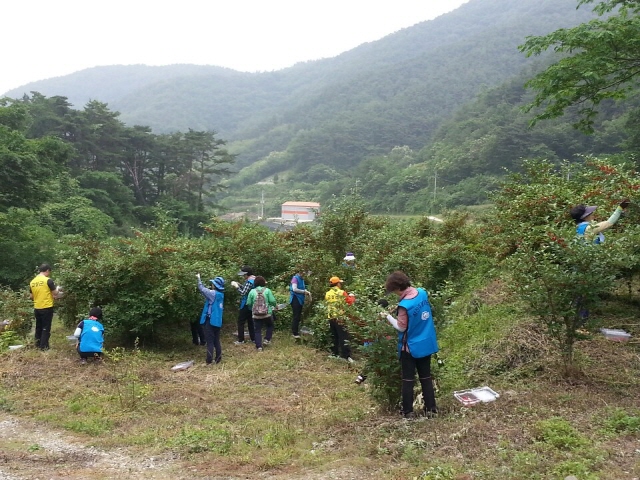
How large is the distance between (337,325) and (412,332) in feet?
13.0

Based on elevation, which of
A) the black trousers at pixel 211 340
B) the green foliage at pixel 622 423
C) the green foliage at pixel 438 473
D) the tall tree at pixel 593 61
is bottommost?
the black trousers at pixel 211 340

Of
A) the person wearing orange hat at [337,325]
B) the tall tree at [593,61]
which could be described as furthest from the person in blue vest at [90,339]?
the tall tree at [593,61]

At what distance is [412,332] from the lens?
508cm

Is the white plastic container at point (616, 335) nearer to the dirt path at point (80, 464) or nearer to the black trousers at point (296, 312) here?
the dirt path at point (80, 464)

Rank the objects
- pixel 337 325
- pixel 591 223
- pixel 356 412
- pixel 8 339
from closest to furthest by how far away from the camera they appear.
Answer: pixel 356 412
pixel 591 223
pixel 337 325
pixel 8 339

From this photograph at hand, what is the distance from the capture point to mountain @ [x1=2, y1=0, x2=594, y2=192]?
343ft

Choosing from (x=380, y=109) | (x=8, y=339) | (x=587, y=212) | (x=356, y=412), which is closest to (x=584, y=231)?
(x=587, y=212)

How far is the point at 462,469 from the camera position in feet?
13.4

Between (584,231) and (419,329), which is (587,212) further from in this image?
(419,329)

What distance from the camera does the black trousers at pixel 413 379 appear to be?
Result: 17.0ft

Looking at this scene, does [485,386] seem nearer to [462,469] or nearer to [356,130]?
[462,469]

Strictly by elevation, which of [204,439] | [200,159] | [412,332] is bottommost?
[204,439]

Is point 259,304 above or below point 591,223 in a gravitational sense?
below

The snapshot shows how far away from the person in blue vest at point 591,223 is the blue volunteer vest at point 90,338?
7477 millimetres
